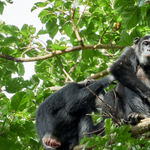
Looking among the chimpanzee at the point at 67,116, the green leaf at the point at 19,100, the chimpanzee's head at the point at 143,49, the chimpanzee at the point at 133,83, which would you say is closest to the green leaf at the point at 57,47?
the chimpanzee at the point at 67,116

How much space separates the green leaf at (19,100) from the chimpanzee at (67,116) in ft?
3.44

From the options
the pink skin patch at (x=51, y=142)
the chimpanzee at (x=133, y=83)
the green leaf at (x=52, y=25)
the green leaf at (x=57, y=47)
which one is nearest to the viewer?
the chimpanzee at (x=133, y=83)

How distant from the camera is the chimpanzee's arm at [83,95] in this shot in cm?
428

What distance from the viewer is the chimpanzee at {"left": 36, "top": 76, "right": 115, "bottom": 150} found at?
430cm

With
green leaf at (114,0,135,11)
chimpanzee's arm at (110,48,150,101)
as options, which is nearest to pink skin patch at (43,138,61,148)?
chimpanzee's arm at (110,48,150,101)

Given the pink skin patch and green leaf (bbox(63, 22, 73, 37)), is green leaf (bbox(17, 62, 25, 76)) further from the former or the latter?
the pink skin patch

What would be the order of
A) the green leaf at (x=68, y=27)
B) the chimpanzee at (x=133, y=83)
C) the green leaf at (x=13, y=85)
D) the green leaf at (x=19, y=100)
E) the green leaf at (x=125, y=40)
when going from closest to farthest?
the green leaf at (x=19, y=100) → the chimpanzee at (x=133, y=83) → the green leaf at (x=13, y=85) → the green leaf at (x=125, y=40) → the green leaf at (x=68, y=27)

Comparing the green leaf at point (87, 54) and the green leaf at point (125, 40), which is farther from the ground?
the green leaf at point (125, 40)

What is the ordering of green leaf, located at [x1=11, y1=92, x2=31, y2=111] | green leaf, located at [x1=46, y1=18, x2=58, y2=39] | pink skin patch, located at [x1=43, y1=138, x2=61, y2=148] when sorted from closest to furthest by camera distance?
green leaf, located at [x1=11, y1=92, x2=31, y2=111], pink skin patch, located at [x1=43, y1=138, x2=61, y2=148], green leaf, located at [x1=46, y1=18, x2=58, y2=39]

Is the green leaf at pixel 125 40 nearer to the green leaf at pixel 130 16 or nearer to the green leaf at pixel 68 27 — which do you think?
the green leaf at pixel 130 16

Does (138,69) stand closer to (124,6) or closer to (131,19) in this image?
(131,19)

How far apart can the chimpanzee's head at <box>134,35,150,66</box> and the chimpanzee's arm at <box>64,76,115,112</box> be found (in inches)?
31.5

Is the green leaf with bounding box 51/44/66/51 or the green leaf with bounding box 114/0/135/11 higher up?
the green leaf with bounding box 114/0/135/11

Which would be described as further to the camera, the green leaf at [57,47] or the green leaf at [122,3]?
the green leaf at [57,47]
